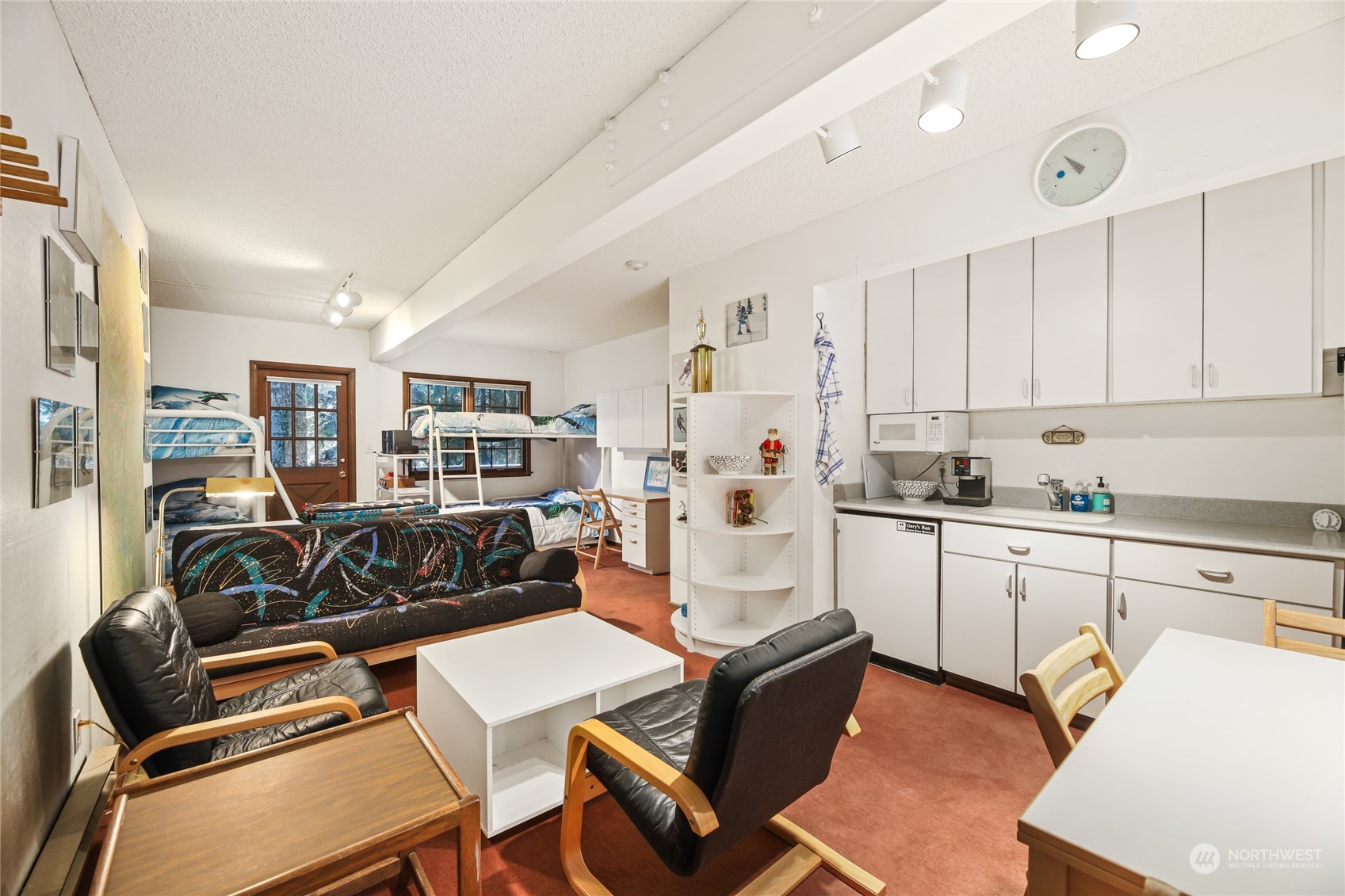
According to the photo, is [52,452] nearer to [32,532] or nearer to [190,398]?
[32,532]

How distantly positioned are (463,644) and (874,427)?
265cm

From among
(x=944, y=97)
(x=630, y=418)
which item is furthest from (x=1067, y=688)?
(x=630, y=418)

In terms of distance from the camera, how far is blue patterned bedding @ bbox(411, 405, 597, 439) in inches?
222

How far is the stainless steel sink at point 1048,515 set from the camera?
8.64ft

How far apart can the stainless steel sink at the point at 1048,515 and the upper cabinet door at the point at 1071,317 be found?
0.57 m

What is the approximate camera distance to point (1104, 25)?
1397mm

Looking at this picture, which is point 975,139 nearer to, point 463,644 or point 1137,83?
point 1137,83

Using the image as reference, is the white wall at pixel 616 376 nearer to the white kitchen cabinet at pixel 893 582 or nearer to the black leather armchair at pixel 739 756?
the white kitchen cabinet at pixel 893 582

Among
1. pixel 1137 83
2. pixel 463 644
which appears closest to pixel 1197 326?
pixel 1137 83

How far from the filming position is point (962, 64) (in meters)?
1.92

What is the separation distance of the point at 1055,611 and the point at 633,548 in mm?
A: 3704

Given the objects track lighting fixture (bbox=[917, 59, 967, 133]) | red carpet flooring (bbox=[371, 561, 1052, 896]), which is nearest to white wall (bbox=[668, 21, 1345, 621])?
track lighting fixture (bbox=[917, 59, 967, 133])

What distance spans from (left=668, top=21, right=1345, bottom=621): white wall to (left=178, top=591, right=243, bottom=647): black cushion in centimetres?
293

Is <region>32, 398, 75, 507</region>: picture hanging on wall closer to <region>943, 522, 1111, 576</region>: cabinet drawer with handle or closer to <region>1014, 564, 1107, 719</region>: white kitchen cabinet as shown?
<region>943, 522, 1111, 576</region>: cabinet drawer with handle
